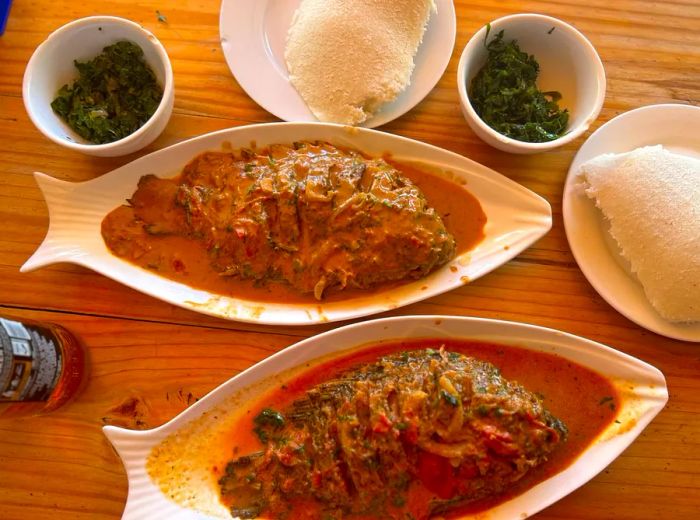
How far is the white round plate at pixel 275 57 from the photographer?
246 centimetres

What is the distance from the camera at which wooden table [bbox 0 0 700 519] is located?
2.35 metres

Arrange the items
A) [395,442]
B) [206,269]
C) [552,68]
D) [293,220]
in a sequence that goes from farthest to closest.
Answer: [552,68]
[206,269]
[293,220]
[395,442]

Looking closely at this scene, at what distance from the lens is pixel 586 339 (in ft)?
7.45

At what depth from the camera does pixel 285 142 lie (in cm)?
242

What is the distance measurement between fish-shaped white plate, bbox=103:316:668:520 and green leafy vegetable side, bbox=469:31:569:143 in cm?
88

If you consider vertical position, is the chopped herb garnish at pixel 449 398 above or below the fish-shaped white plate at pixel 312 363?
above

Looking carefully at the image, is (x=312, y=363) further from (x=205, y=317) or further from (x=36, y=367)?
(x=36, y=367)

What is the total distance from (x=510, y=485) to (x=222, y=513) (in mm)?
1195

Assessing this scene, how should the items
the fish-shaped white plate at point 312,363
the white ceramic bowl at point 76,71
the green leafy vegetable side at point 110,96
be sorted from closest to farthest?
the fish-shaped white plate at point 312,363
the white ceramic bowl at point 76,71
the green leafy vegetable side at point 110,96

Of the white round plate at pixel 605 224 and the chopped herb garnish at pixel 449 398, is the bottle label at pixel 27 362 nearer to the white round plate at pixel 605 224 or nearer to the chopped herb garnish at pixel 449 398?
the chopped herb garnish at pixel 449 398

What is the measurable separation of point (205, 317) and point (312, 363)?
547 millimetres

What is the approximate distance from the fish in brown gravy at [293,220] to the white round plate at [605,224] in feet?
2.06

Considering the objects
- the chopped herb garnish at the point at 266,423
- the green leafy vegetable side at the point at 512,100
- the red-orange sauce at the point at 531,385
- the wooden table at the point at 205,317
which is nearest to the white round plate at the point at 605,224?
the wooden table at the point at 205,317

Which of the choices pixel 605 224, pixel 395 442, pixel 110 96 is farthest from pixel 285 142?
pixel 605 224
